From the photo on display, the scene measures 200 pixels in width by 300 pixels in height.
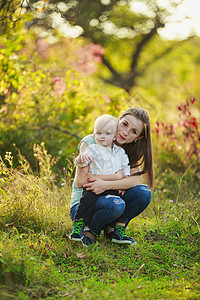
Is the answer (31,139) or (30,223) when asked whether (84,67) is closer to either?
(31,139)

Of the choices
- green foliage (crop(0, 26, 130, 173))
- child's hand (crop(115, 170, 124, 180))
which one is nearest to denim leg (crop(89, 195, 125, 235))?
child's hand (crop(115, 170, 124, 180))

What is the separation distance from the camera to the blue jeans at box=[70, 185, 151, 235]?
2.73m

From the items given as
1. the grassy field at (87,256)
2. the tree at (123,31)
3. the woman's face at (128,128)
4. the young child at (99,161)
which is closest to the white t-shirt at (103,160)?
the young child at (99,161)

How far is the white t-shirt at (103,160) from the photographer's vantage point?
9.26ft

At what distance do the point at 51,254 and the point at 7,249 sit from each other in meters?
0.42

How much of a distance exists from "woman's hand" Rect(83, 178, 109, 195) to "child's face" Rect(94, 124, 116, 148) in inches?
11.5

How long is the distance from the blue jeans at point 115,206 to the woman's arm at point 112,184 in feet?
0.18

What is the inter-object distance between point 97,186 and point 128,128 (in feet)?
1.86

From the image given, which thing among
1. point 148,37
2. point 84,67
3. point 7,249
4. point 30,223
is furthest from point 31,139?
point 148,37

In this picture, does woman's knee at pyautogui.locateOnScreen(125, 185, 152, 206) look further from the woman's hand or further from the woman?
the woman's hand

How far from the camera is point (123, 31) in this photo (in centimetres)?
1216

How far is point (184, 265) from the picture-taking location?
2803 millimetres

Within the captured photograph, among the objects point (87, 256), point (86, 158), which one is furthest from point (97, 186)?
point (87, 256)

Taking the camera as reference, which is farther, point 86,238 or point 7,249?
point 86,238
